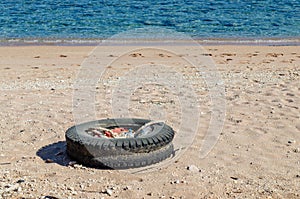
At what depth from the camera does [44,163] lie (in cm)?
557

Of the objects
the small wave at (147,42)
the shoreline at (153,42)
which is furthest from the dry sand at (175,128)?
the small wave at (147,42)

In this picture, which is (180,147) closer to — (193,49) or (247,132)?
(247,132)

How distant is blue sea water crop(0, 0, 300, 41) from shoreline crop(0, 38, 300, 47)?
33.9 inches

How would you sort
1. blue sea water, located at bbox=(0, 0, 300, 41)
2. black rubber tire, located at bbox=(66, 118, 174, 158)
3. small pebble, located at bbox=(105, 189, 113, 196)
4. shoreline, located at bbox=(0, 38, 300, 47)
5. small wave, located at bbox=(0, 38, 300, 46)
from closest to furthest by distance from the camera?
small pebble, located at bbox=(105, 189, 113, 196) → black rubber tire, located at bbox=(66, 118, 174, 158) → shoreline, located at bbox=(0, 38, 300, 47) → small wave, located at bbox=(0, 38, 300, 46) → blue sea water, located at bbox=(0, 0, 300, 41)

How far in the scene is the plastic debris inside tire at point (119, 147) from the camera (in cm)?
532

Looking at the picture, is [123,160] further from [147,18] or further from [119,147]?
[147,18]

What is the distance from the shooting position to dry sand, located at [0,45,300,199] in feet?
15.9

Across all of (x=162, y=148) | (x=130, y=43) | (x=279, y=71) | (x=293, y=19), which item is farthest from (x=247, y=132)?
(x=293, y=19)

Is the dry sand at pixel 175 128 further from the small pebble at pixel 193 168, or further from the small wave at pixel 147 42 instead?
the small wave at pixel 147 42

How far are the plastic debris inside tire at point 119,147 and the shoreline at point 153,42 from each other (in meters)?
12.1

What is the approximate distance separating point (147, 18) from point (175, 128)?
65.5 ft

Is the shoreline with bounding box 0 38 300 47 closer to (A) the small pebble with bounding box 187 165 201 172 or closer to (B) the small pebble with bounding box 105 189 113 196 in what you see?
(A) the small pebble with bounding box 187 165 201 172

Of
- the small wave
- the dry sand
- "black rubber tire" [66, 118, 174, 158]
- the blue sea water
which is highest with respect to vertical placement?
"black rubber tire" [66, 118, 174, 158]

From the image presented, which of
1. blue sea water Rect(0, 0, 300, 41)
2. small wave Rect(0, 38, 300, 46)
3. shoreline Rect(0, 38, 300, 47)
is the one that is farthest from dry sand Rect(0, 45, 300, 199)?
blue sea water Rect(0, 0, 300, 41)
